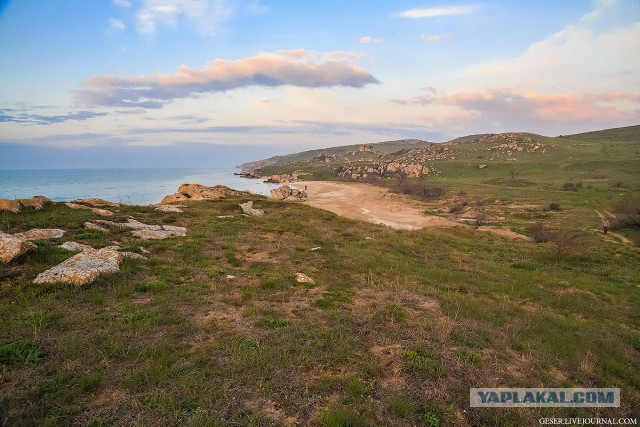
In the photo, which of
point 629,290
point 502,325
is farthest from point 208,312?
point 629,290

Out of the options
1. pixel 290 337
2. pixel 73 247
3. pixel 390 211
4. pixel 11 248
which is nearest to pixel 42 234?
pixel 73 247

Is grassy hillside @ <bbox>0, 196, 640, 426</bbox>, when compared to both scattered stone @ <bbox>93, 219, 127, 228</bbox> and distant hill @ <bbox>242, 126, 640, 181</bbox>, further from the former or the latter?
distant hill @ <bbox>242, 126, 640, 181</bbox>

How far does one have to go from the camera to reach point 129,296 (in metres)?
11.8

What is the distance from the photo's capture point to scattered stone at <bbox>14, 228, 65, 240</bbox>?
54.1 feet

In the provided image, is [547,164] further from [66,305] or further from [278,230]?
[66,305]

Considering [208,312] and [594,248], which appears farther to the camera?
[594,248]

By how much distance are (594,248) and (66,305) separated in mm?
45990

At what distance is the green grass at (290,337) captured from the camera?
6.88 meters

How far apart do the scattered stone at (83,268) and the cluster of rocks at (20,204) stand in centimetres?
1269

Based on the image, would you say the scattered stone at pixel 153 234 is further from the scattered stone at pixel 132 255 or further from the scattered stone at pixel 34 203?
the scattered stone at pixel 34 203

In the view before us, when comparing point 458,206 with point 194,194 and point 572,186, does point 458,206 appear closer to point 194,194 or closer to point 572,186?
point 572,186

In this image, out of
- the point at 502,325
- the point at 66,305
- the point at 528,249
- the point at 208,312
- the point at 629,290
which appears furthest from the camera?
the point at 528,249

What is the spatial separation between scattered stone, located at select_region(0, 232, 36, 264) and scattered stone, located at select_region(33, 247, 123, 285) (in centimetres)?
190

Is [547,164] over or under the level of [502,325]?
over
